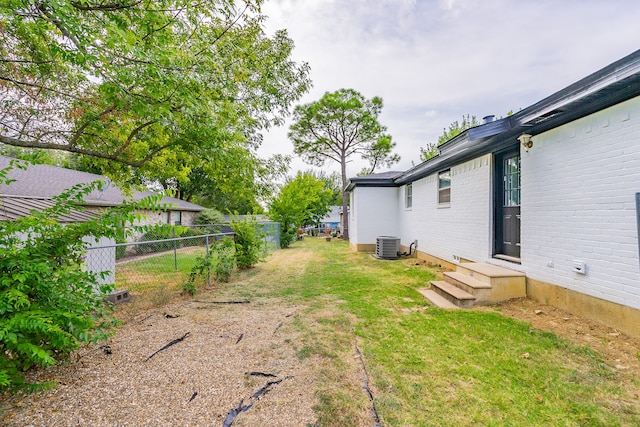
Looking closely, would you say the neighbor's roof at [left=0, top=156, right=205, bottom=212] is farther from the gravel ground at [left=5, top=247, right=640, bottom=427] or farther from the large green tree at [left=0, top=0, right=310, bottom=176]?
the gravel ground at [left=5, top=247, right=640, bottom=427]

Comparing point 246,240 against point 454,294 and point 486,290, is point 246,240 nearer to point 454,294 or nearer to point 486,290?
point 454,294

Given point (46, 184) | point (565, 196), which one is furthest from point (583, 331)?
point (46, 184)

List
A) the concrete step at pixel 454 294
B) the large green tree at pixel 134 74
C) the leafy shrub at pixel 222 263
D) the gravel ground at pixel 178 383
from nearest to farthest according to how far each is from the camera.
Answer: the gravel ground at pixel 178 383
the large green tree at pixel 134 74
the concrete step at pixel 454 294
the leafy shrub at pixel 222 263

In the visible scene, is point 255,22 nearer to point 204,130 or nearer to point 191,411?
point 204,130

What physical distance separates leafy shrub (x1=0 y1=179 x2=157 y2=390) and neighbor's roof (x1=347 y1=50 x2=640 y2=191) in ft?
16.6

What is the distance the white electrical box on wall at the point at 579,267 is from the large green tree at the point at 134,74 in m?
5.26

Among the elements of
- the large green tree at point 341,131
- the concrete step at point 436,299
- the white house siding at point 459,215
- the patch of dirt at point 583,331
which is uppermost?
the large green tree at point 341,131

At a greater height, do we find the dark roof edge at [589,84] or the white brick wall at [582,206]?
the dark roof edge at [589,84]

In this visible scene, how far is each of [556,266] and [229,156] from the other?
5.35 m

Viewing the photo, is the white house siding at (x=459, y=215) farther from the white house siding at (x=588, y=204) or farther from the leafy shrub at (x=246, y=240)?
the leafy shrub at (x=246, y=240)

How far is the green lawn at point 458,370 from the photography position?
205cm

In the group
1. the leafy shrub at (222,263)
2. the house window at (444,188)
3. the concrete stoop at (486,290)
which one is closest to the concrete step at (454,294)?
the concrete stoop at (486,290)

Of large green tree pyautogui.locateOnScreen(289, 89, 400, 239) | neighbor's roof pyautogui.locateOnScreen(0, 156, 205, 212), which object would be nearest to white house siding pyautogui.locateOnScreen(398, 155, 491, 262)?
neighbor's roof pyautogui.locateOnScreen(0, 156, 205, 212)

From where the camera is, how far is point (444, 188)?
7992mm
